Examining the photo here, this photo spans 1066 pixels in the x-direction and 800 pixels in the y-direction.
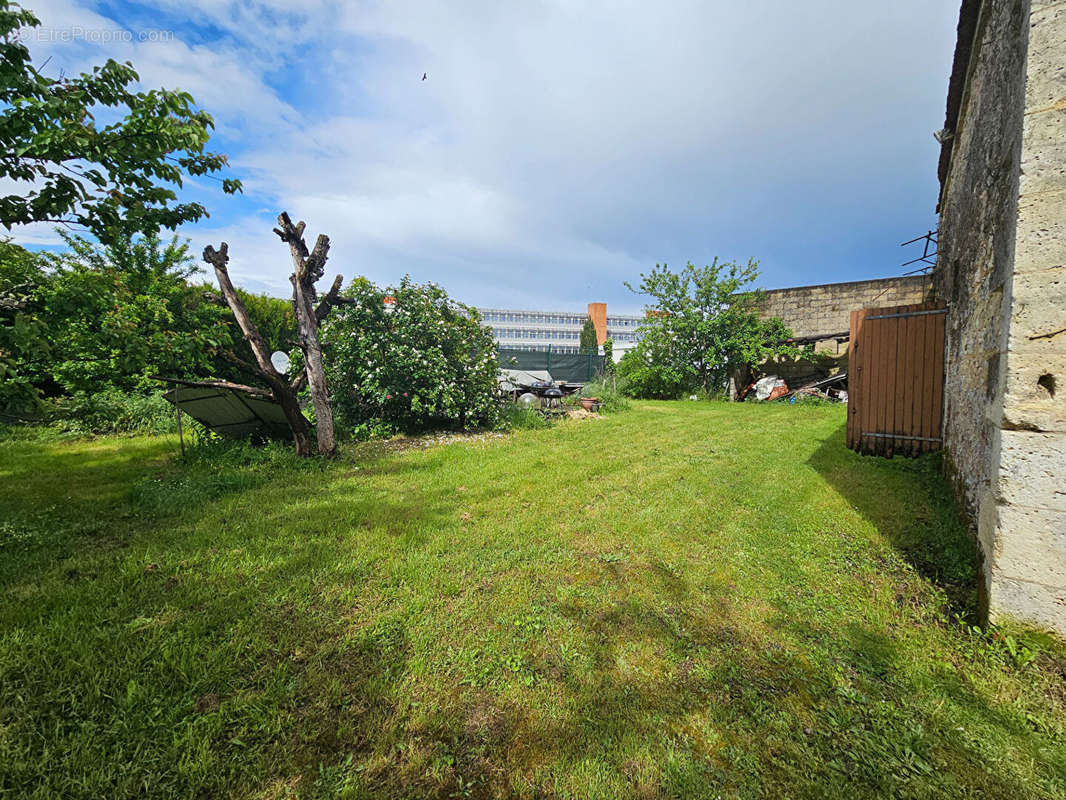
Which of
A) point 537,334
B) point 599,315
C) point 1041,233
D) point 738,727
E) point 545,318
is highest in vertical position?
point 545,318

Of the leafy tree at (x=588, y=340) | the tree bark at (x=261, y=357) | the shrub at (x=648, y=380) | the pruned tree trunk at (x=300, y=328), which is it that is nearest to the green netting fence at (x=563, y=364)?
the shrub at (x=648, y=380)

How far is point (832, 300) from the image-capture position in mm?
12711

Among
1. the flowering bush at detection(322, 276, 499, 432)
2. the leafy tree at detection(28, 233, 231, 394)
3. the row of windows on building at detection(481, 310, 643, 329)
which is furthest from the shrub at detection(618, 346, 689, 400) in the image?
the row of windows on building at detection(481, 310, 643, 329)

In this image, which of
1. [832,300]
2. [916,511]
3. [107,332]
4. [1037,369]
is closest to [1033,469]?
[1037,369]

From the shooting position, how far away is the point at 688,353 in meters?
14.5

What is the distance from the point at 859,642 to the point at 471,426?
21.7 feet

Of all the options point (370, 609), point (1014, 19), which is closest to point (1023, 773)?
point (370, 609)

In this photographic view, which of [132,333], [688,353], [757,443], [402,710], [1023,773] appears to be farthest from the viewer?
[688,353]

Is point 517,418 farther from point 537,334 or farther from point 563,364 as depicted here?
point 537,334

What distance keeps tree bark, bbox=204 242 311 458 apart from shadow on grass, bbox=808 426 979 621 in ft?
20.7

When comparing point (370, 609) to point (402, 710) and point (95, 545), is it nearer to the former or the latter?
point (402, 710)

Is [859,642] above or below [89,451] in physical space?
below

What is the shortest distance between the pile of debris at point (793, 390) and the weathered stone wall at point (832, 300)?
5.77 ft

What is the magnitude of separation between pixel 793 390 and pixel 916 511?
1074cm
